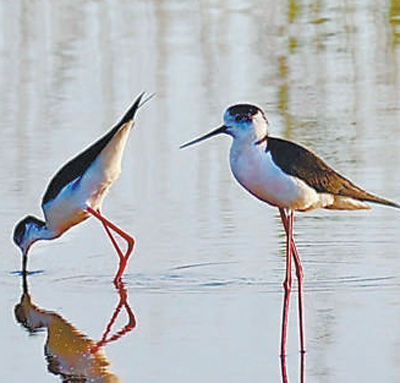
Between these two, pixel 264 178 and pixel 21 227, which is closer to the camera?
pixel 264 178

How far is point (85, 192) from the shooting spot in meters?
8.06

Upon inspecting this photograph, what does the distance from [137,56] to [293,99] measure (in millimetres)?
2113

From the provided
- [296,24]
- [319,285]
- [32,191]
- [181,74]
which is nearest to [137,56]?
[181,74]

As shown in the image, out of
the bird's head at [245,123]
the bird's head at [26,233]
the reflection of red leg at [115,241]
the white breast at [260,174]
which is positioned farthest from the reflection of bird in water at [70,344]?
the bird's head at [245,123]

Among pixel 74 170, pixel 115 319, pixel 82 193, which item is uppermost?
pixel 74 170

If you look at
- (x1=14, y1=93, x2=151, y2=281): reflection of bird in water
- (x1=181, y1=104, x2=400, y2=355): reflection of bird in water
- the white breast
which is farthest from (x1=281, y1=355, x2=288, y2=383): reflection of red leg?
(x1=14, y1=93, x2=151, y2=281): reflection of bird in water

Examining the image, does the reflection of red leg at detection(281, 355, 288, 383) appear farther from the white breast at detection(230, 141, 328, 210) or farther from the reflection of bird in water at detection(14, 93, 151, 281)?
the reflection of bird in water at detection(14, 93, 151, 281)

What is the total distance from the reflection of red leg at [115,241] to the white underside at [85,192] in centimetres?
7

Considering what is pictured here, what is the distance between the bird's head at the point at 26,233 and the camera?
7906 millimetres

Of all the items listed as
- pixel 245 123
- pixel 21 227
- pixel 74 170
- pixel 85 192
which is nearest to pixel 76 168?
pixel 74 170

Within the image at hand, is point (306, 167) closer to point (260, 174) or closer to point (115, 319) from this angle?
point (260, 174)

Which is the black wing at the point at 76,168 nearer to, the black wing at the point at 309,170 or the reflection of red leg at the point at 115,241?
the reflection of red leg at the point at 115,241

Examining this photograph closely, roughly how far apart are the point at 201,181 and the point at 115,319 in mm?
2349

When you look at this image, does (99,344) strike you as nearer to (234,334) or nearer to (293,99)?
(234,334)
